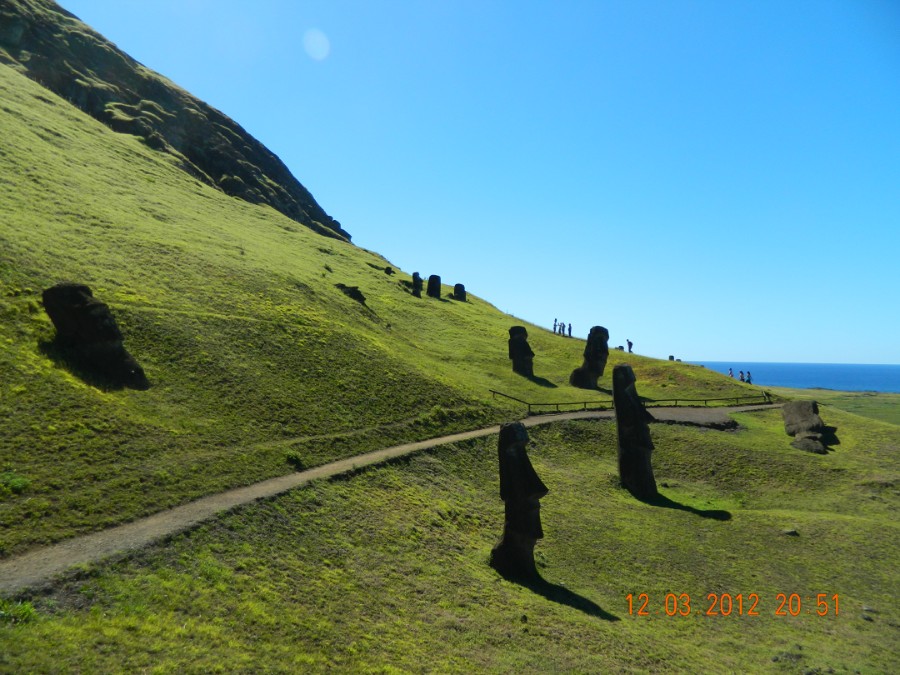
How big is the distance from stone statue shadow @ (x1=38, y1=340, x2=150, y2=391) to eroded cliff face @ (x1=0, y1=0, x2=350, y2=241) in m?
94.6

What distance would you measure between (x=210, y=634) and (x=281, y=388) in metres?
22.9

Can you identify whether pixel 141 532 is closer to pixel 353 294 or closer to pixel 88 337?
pixel 88 337

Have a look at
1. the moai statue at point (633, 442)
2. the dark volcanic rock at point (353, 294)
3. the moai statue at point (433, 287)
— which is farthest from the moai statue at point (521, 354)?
the moai statue at point (433, 287)

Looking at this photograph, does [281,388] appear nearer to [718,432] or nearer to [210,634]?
[210,634]

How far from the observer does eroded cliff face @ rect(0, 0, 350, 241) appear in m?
114

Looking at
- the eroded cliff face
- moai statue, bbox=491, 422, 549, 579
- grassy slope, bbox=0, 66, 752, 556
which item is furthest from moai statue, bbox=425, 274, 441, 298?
moai statue, bbox=491, 422, 549, 579

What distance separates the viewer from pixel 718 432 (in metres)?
45.2

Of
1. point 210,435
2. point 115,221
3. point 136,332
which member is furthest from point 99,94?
point 210,435

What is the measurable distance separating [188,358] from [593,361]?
41.0 m

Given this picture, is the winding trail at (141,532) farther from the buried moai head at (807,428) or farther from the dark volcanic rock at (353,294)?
the dark volcanic rock at (353,294)

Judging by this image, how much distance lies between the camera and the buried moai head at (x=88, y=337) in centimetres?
3116

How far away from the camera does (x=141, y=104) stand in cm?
12675

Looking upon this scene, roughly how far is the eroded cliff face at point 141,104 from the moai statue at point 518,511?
111539 millimetres

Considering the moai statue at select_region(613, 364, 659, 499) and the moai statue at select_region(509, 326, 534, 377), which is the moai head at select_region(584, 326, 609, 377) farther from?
the moai statue at select_region(613, 364, 659, 499)
